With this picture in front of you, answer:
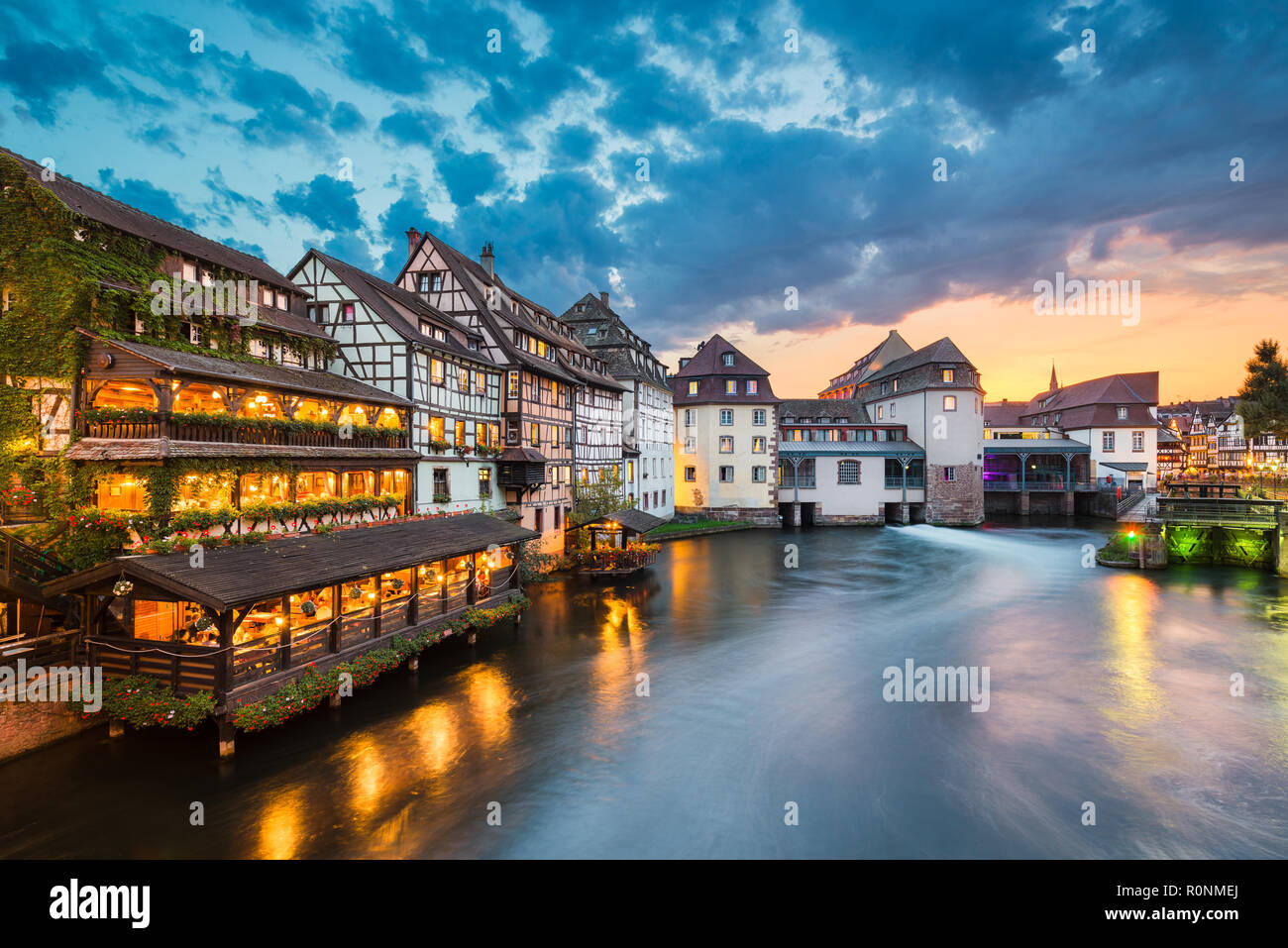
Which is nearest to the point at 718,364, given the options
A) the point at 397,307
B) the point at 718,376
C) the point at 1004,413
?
the point at 718,376

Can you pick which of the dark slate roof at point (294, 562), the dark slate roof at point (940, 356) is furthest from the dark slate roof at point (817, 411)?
the dark slate roof at point (294, 562)

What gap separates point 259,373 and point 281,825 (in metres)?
13.1

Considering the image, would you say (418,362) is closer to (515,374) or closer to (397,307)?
(397,307)

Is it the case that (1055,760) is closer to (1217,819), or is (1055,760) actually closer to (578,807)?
(1217,819)

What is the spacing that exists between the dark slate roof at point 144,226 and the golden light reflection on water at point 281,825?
15.7 metres

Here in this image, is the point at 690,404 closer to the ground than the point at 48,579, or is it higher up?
higher up

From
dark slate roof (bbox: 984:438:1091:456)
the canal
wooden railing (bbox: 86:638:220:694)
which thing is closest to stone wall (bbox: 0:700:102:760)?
the canal

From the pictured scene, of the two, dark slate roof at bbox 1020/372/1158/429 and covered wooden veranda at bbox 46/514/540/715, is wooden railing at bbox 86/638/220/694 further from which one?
dark slate roof at bbox 1020/372/1158/429

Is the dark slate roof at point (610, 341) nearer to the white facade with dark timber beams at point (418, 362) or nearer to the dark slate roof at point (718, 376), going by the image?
the dark slate roof at point (718, 376)

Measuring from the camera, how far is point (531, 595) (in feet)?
87.0

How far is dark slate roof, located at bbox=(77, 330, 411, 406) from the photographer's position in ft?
45.4

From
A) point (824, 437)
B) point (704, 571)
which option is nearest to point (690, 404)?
point (824, 437)

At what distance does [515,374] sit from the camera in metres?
28.2
